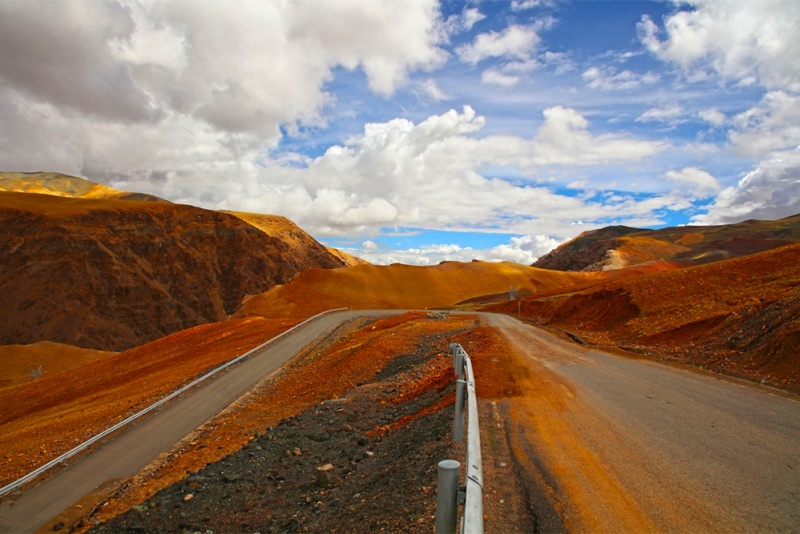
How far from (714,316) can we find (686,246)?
16252 centimetres

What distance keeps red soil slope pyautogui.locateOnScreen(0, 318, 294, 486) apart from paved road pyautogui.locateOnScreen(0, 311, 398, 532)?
5.76 ft

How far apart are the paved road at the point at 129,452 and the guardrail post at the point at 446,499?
12494 mm

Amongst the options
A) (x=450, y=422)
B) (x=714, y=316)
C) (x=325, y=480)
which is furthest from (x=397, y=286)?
(x=450, y=422)

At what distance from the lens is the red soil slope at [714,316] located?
46.7ft

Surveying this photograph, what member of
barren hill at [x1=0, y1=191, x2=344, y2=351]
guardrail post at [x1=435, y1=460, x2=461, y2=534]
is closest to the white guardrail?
guardrail post at [x1=435, y1=460, x2=461, y2=534]

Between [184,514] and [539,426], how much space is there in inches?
290

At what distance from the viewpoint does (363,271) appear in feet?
324

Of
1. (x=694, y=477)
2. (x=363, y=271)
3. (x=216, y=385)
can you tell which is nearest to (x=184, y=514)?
(x=694, y=477)

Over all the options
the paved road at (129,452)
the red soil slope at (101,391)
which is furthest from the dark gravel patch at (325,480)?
the red soil slope at (101,391)

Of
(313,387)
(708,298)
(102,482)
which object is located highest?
(708,298)

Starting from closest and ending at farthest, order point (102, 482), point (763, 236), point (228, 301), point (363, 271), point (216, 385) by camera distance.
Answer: point (102, 482)
point (216, 385)
point (363, 271)
point (228, 301)
point (763, 236)

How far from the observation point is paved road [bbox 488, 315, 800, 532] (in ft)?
17.5

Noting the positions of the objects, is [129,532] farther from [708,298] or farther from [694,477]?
[708,298]

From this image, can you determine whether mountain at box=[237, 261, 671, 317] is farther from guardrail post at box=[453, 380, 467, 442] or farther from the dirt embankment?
guardrail post at box=[453, 380, 467, 442]
